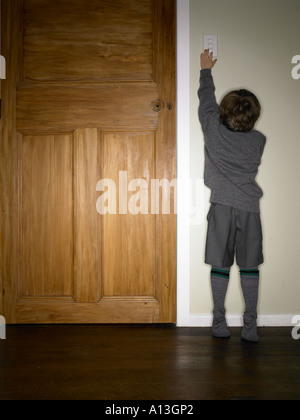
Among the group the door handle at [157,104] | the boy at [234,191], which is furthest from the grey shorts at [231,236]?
the door handle at [157,104]

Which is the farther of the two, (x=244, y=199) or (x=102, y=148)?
(x=102, y=148)

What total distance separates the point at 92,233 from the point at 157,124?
0.68 metres

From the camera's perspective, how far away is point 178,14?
185 centimetres

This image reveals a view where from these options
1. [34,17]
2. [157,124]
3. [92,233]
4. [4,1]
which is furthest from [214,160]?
[4,1]

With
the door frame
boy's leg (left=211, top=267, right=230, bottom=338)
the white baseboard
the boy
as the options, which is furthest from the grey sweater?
the white baseboard

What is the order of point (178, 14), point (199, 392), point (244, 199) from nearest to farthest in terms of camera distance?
point (199, 392) < point (244, 199) < point (178, 14)

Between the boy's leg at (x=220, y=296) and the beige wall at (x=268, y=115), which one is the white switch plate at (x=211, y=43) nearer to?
the beige wall at (x=268, y=115)

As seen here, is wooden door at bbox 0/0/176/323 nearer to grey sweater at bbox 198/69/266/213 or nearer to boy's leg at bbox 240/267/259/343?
grey sweater at bbox 198/69/266/213

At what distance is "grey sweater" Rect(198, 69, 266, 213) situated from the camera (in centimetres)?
160

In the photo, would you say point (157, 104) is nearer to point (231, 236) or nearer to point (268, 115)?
point (268, 115)

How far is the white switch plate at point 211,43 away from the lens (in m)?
1.85

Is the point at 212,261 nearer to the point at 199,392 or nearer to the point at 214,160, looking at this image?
the point at 214,160

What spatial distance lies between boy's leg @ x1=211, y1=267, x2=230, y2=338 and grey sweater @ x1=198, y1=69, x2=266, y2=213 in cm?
32

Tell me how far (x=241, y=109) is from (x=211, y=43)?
0.51m
